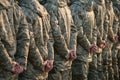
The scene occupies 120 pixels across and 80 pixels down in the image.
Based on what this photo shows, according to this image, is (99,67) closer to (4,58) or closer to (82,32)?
(82,32)

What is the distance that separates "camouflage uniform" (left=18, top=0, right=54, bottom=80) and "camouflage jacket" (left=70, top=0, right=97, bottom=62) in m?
1.44

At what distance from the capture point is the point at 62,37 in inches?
249

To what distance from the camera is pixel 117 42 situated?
32.6 feet

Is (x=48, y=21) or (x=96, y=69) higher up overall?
(x=48, y=21)

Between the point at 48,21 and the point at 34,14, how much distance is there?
13.2 inches

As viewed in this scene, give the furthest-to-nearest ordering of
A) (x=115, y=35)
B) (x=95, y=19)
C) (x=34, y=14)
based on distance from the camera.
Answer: (x=115, y=35) < (x=95, y=19) < (x=34, y=14)

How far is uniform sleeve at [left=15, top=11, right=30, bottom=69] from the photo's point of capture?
207 inches

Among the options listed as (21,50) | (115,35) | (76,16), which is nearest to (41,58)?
(21,50)

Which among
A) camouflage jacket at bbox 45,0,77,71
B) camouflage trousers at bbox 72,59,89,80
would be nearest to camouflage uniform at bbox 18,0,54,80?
camouflage jacket at bbox 45,0,77,71

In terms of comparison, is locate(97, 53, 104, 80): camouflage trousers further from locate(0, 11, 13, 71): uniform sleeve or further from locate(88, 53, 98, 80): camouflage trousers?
locate(0, 11, 13, 71): uniform sleeve

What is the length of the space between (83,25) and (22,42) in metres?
2.34

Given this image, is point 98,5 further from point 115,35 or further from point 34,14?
point 34,14

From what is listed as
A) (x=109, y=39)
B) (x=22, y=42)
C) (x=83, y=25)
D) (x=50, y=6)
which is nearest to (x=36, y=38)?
(x=22, y=42)

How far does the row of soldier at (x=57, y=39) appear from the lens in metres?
5.11
